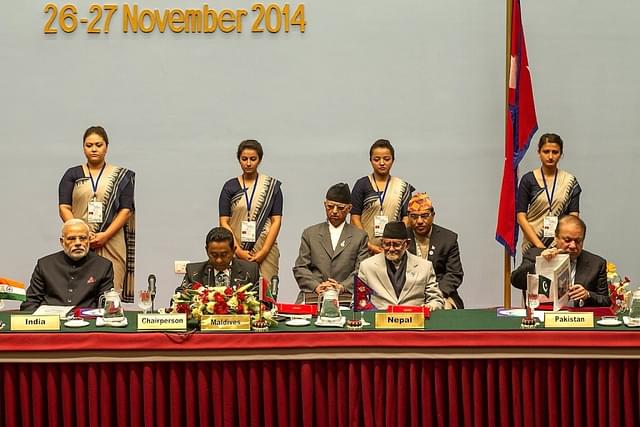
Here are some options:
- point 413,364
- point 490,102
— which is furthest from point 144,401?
point 490,102

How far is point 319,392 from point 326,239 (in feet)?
6.20

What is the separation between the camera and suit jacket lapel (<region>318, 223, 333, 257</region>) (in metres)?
6.12

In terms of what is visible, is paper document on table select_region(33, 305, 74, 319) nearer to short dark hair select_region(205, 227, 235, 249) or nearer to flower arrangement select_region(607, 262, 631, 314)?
short dark hair select_region(205, 227, 235, 249)

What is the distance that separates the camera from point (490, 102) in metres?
7.85

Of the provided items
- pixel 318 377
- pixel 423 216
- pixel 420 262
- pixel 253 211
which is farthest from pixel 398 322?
pixel 253 211

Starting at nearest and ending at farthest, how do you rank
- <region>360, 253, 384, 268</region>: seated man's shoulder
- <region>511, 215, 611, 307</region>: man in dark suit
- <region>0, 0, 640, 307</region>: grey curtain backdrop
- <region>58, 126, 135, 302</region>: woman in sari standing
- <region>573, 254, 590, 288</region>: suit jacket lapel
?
<region>511, 215, 611, 307</region>: man in dark suit → <region>573, 254, 590, 288</region>: suit jacket lapel → <region>360, 253, 384, 268</region>: seated man's shoulder → <region>58, 126, 135, 302</region>: woman in sari standing → <region>0, 0, 640, 307</region>: grey curtain backdrop

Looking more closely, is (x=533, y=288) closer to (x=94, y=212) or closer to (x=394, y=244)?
(x=394, y=244)

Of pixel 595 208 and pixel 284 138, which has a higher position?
pixel 284 138

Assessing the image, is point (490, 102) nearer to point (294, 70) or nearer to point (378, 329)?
point (294, 70)

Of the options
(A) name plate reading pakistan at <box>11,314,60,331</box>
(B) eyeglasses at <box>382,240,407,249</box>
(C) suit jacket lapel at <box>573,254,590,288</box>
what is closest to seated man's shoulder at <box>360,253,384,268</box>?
(B) eyeglasses at <box>382,240,407,249</box>

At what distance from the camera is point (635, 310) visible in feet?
14.9

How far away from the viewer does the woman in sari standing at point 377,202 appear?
6.88m

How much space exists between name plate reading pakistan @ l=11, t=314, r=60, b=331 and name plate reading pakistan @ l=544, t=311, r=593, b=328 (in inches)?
79.4

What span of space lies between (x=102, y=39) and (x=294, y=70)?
4.60ft
